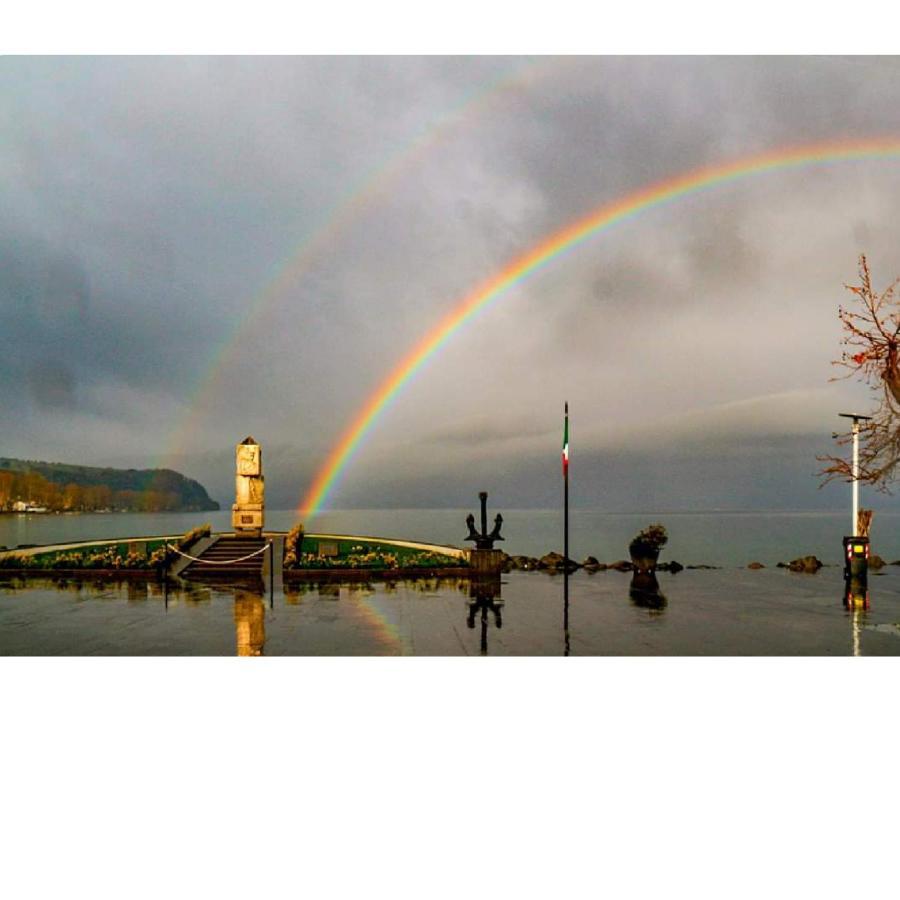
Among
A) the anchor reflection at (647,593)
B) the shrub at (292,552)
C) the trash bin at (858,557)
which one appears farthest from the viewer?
the shrub at (292,552)

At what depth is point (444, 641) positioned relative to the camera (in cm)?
1473

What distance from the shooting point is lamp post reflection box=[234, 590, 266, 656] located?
46.2 feet

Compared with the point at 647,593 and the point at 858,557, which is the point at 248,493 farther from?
the point at 858,557

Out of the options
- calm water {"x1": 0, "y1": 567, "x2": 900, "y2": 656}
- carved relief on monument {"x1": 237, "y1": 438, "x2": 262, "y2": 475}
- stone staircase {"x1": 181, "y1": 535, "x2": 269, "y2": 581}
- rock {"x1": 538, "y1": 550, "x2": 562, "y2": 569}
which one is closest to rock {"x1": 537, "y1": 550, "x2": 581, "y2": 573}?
rock {"x1": 538, "y1": 550, "x2": 562, "y2": 569}

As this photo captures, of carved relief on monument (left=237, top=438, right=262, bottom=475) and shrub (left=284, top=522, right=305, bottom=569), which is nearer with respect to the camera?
shrub (left=284, top=522, right=305, bottom=569)

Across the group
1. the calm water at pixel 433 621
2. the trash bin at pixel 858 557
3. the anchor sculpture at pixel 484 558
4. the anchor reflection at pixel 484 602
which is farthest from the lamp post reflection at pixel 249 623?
the trash bin at pixel 858 557

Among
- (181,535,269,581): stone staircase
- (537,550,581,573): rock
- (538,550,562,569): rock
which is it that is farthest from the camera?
(538,550,562,569): rock

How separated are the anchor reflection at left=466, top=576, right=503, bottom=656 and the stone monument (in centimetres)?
1116

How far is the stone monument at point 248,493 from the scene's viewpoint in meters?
32.0

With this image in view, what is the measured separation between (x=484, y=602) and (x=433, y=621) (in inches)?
131

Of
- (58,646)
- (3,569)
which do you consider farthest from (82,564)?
(58,646)

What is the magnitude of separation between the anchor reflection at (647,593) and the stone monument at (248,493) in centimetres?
1513

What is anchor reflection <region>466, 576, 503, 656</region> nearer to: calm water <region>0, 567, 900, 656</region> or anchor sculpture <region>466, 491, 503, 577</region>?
calm water <region>0, 567, 900, 656</region>

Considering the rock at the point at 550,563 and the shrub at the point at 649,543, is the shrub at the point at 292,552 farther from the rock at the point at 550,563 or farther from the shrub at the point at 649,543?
the shrub at the point at 649,543
